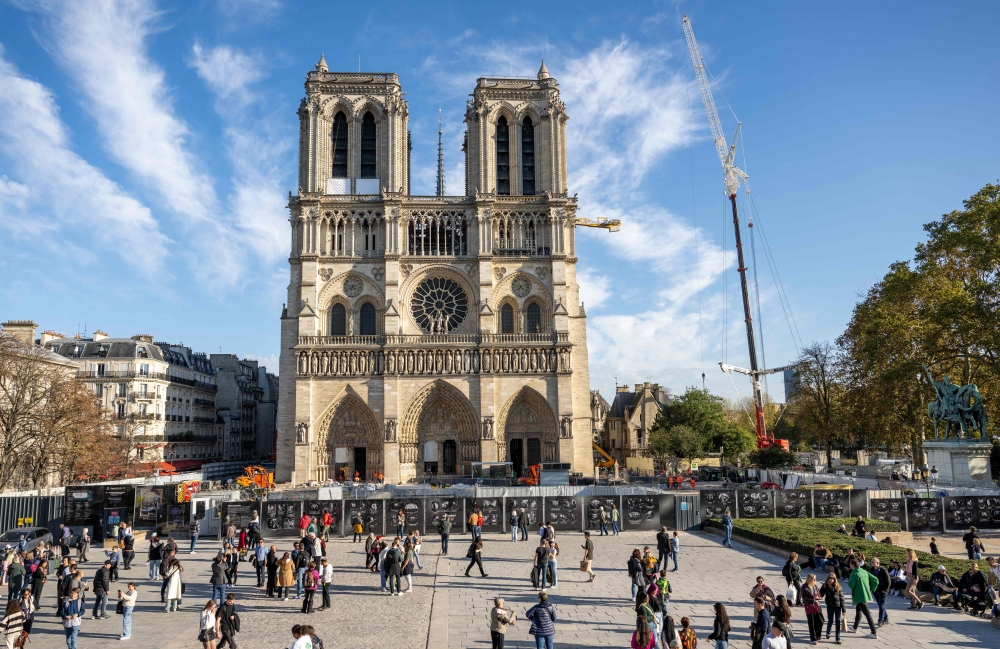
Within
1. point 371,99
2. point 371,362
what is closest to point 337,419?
point 371,362

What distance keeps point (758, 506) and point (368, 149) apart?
3595cm

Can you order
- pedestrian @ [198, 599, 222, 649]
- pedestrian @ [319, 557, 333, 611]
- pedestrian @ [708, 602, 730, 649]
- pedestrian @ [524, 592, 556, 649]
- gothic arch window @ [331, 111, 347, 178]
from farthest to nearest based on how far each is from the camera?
gothic arch window @ [331, 111, 347, 178]
pedestrian @ [319, 557, 333, 611]
pedestrian @ [198, 599, 222, 649]
pedestrian @ [524, 592, 556, 649]
pedestrian @ [708, 602, 730, 649]

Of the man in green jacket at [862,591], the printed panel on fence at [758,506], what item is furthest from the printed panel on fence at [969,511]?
the man in green jacket at [862,591]

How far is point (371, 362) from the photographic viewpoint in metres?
44.8

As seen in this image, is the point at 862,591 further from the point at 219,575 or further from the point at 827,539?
the point at 219,575

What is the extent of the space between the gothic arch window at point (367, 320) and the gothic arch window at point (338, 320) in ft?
3.84

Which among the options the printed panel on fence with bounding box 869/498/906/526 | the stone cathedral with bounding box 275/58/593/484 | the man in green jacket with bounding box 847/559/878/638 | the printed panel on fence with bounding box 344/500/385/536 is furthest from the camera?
the stone cathedral with bounding box 275/58/593/484

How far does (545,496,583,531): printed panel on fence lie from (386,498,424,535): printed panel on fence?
4.41 metres

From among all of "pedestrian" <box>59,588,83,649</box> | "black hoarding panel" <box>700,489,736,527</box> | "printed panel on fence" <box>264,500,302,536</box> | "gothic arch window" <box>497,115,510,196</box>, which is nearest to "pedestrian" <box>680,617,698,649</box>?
"pedestrian" <box>59,588,83,649</box>

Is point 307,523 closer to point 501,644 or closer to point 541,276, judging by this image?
point 501,644

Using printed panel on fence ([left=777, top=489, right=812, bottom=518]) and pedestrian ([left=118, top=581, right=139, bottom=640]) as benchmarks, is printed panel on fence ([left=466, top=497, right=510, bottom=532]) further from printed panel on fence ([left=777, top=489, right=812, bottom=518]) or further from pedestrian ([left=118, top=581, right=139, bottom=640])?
pedestrian ([left=118, top=581, right=139, bottom=640])

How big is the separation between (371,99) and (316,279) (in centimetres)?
1329

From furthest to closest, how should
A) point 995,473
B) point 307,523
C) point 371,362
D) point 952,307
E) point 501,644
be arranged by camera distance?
point 371,362 → point 995,473 → point 952,307 → point 307,523 → point 501,644

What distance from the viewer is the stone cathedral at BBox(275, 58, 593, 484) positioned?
44531 millimetres
